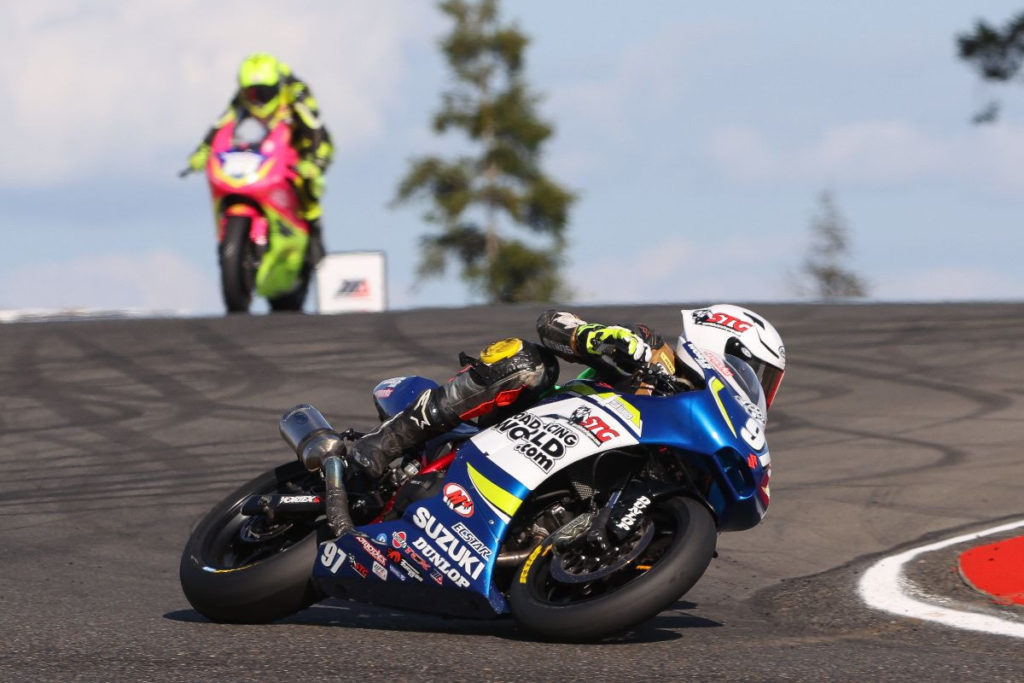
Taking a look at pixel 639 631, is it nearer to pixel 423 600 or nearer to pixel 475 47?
pixel 423 600

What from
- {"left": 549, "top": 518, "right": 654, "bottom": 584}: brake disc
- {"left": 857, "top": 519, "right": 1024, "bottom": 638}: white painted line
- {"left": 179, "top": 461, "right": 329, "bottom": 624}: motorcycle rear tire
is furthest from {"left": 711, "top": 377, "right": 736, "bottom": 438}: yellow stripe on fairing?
{"left": 179, "top": 461, "right": 329, "bottom": 624}: motorcycle rear tire

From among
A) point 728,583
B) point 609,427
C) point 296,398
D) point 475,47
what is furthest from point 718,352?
point 475,47

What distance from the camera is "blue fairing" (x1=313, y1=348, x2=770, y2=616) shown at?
5367 millimetres

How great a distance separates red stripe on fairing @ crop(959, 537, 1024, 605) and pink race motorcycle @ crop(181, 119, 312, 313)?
8954mm

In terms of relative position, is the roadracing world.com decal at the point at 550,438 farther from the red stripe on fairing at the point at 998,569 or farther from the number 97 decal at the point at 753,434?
the red stripe on fairing at the point at 998,569

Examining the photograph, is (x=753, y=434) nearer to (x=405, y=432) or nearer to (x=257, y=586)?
(x=405, y=432)

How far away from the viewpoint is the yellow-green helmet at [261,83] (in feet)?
48.3

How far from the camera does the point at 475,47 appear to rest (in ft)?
144

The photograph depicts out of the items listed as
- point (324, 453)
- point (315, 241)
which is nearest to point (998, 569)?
point (324, 453)

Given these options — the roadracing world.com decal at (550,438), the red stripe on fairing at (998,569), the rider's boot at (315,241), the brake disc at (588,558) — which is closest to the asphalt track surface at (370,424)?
the red stripe on fairing at (998,569)

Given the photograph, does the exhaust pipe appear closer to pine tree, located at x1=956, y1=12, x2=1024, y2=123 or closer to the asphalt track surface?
the asphalt track surface

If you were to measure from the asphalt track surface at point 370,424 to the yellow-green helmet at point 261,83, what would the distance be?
2218 millimetres

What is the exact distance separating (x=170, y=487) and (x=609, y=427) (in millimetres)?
3800

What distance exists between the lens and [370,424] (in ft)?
33.0
